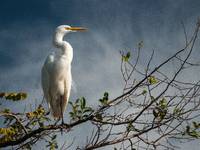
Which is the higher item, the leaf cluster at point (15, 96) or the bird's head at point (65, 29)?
the bird's head at point (65, 29)

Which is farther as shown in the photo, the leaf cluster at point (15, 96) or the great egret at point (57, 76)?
the great egret at point (57, 76)

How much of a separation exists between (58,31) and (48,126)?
2973 millimetres

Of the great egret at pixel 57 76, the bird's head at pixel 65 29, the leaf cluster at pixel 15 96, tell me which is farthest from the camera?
the bird's head at pixel 65 29

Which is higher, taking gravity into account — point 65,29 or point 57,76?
point 65,29

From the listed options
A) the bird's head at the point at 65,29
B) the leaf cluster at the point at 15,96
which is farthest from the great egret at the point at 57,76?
the leaf cluster at the point at 15,96

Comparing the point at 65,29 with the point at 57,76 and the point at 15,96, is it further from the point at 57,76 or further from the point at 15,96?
the point at 15,96

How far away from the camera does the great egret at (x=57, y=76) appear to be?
182 inches

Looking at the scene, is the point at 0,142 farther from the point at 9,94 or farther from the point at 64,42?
the point at 64,42

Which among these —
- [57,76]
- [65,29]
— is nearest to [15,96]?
[57,76]

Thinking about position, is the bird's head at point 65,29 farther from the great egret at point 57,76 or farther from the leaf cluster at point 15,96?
the leaf cluster at point 15,96

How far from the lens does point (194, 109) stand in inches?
112

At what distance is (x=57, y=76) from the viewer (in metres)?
4.67

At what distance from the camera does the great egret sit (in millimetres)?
4625

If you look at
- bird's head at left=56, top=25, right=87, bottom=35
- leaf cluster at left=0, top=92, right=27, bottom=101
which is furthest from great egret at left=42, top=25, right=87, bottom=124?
leaf cluster at left=0, top=92, right=27, bottom=101
